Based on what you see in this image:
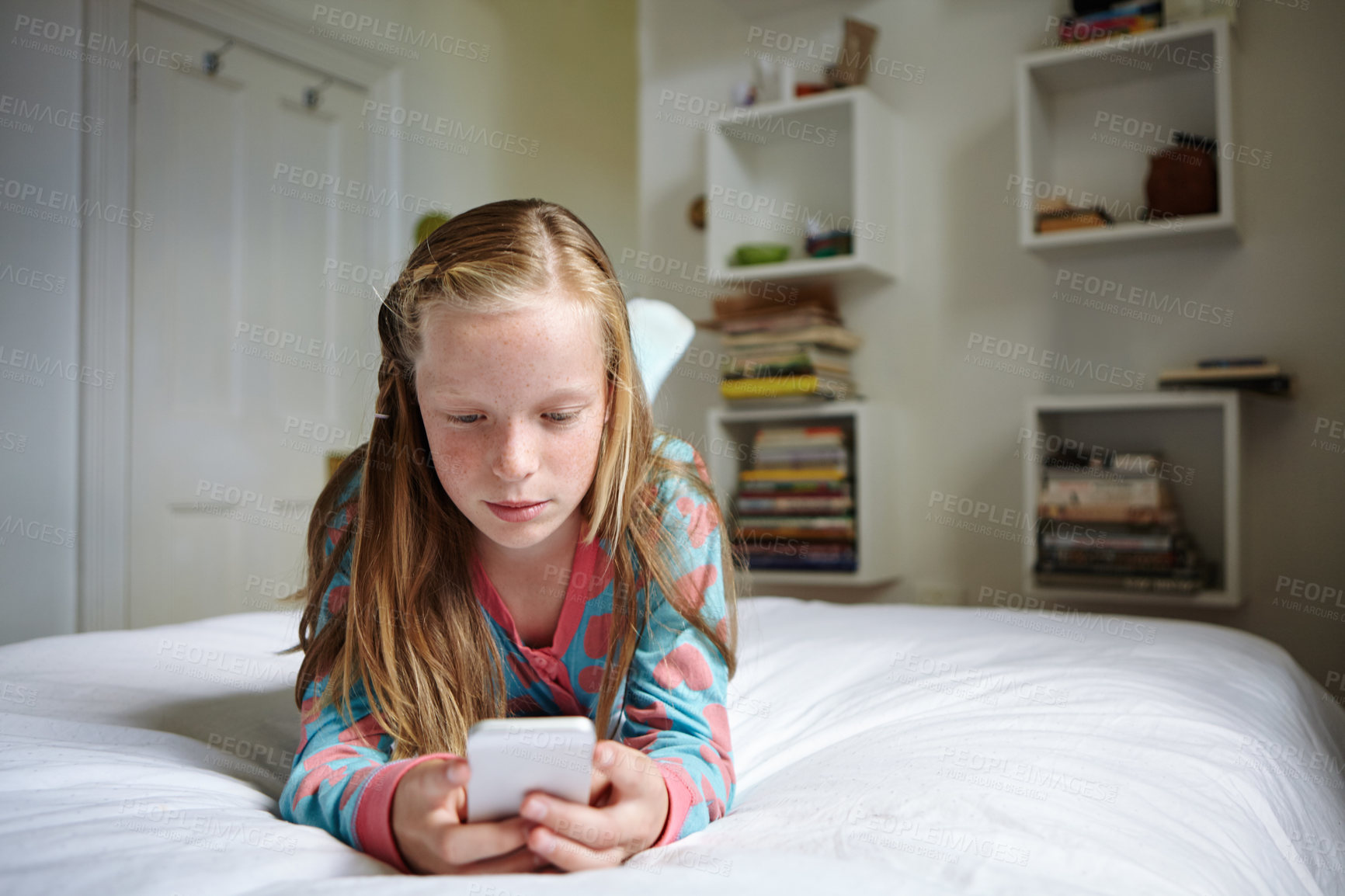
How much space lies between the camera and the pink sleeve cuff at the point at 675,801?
66cm

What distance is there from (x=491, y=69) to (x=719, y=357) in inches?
60.4

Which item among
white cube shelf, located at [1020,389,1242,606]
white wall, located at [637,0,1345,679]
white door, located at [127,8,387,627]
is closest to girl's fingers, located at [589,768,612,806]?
white cube shelf, located at [1020,389,1242,606]

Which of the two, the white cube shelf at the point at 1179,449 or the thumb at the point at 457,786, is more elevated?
the white cube shelf at the point at 1179,449

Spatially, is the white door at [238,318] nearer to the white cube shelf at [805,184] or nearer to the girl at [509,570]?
the white cube shelf at [805,184]

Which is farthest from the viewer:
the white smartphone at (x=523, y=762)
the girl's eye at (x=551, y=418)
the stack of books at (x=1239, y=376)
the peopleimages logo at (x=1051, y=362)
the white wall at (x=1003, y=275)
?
the peopleimages logo at (x=1051, y=362)

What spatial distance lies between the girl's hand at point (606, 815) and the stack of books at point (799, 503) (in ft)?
5.59

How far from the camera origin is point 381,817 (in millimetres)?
625

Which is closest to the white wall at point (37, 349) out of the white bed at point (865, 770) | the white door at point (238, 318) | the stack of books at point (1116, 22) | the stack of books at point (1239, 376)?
the white door at point (238, 318)

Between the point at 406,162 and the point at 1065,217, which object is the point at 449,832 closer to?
the point at 1065,217

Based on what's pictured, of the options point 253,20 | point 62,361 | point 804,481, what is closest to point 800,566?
point 804,481

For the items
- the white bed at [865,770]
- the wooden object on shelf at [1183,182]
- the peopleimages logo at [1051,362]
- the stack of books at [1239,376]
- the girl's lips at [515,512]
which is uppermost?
the wooden object on shelf at [1183,182]

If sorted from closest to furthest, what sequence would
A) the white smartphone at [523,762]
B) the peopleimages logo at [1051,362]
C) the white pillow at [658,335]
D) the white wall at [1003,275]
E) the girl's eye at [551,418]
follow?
the white smartphone at [523,762]
the girl's eye at [551,418]
the white pillow at [658,335]
the white wall at [1003,275]
the peopleimages logo at [1051,362]

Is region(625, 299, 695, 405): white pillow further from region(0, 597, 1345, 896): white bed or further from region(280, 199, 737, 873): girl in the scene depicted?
region(280, 199, 737, 873): girl

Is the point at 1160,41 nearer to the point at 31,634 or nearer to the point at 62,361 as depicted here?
the point at 62,361
